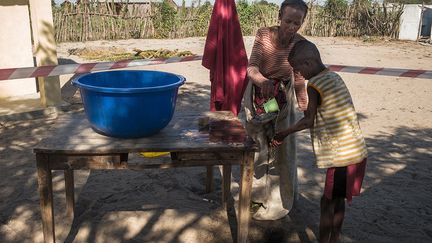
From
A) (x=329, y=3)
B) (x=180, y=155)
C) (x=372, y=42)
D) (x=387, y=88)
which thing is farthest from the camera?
(x=329, y=3)

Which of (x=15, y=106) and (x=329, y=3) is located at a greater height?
(x=329, y=3)

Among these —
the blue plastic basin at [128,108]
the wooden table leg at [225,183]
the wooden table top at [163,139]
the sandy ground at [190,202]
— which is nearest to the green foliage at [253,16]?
the sandy ground at [190,202]

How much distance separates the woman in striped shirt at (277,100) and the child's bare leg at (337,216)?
2.05ft

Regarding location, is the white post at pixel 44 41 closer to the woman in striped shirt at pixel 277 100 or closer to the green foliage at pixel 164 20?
the woman in striped shirt at pixel 277 100

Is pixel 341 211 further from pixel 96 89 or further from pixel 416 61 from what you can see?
pixel 416 61

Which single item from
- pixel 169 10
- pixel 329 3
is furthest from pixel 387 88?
pixel 329 3

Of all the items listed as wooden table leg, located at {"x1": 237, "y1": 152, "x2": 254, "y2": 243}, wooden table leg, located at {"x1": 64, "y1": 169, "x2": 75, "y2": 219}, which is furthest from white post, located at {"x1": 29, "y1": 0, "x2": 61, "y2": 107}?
wooden table leg, located at {"x1": 237, "y1": 152, "x2": 254, "y2": 243}

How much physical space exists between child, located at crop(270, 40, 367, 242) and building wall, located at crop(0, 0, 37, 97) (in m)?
6.08

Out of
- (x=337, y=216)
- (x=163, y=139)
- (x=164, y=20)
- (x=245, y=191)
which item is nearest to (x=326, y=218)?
(x=337, y=216)

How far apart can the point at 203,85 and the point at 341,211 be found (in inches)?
256

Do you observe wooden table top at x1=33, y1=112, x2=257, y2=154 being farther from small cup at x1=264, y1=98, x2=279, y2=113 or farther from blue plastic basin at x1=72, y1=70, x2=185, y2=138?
small cup at x1=264, y1=98, x2=279, y2=113

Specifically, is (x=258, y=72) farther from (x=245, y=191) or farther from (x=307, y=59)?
(x=245, y=191)

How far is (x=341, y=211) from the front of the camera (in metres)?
2.60

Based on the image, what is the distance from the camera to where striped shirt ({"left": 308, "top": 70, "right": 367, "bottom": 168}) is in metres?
2.36
